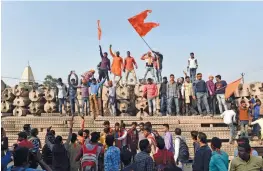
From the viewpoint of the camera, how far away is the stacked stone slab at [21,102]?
15.5 meters

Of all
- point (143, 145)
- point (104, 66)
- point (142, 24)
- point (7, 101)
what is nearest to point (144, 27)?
point (142, 24)

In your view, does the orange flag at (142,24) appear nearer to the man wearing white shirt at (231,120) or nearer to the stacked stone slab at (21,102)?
the stacked stone slab at (21,102)

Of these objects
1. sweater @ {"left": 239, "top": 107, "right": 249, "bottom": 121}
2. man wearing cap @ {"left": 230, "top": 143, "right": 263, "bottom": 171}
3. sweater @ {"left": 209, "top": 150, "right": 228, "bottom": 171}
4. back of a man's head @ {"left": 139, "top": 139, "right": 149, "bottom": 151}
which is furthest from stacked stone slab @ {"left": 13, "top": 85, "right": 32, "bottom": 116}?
man wearing cap @ {"left": 230, "top": 143, "right": 263, "bottom": 171}

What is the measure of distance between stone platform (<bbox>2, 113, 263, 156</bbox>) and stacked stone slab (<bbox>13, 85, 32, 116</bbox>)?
1.41 metres

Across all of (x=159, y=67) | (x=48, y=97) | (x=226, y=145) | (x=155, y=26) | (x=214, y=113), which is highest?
(x=155, y=26)

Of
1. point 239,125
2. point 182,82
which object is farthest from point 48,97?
point 239,125

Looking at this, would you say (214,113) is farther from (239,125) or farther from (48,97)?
(48,97)

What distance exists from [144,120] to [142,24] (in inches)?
187

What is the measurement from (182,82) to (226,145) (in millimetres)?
3406

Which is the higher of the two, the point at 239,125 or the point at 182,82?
the point at 182,82

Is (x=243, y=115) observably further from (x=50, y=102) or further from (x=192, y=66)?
(x=50, y=102)

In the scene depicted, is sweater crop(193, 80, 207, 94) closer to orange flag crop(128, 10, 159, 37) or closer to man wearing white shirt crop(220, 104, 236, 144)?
man wearing white shirt crop(220, 104, 236, 144)

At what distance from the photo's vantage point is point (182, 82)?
13055mm

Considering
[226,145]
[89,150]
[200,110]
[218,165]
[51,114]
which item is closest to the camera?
[218,165]
